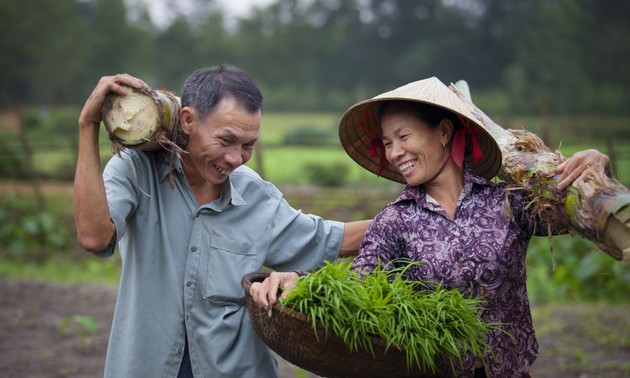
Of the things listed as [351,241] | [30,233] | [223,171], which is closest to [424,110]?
[351,241]

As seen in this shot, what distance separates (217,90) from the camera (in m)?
2.66

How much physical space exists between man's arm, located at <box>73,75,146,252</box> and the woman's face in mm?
906

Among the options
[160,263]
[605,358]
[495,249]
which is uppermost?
[495,249]

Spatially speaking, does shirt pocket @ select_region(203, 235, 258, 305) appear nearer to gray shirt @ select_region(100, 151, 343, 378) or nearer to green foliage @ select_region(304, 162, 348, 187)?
gray shirt @ select_region(100, 151, 343, 378)

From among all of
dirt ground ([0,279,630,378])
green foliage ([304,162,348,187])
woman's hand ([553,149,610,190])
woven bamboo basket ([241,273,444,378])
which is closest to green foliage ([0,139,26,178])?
Result: dirt ground ([0,279,630,378])

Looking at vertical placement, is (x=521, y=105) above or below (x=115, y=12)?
below

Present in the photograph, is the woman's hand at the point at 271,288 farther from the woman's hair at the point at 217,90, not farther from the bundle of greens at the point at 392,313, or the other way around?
the woman's hair at the point at 217,90

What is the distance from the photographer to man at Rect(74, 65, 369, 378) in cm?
265

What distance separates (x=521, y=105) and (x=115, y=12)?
23894 mm

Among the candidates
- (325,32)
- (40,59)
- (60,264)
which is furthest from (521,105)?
(60,264)

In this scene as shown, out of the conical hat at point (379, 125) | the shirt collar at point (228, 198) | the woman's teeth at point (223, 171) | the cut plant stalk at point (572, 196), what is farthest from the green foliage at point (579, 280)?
the woman's teeth at point (223, 171)

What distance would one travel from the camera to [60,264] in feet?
32.8

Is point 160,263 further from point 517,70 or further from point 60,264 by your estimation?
point 517,70

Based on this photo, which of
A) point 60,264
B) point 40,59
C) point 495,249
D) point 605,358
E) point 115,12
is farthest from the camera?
point 115,12
